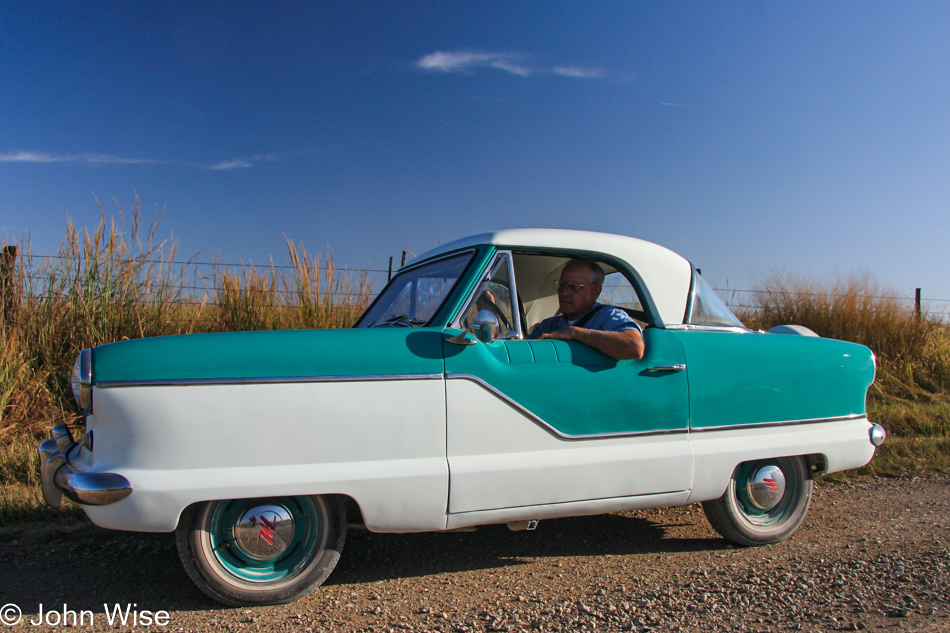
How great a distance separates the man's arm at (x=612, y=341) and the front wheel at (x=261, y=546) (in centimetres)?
128

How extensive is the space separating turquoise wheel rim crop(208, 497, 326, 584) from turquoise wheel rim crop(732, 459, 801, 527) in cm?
213

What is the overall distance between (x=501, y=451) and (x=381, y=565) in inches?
38.3

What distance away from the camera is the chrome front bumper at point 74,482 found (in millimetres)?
2238

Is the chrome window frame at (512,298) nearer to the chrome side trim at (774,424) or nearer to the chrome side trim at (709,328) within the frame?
the chrome side trim at (709,328)

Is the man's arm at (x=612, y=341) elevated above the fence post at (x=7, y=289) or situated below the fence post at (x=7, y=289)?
below

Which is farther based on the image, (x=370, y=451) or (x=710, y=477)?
(x=710, y=477)

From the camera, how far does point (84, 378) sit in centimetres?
232

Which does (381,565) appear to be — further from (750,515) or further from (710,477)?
(750,515)

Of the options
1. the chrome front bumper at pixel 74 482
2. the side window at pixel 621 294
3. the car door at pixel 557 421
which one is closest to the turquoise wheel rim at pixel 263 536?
the chrome front bumper at pixel 74 482

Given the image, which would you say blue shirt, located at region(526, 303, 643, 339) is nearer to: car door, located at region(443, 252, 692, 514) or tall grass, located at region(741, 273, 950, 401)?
car door, located at region(443, 252, 692, 514)

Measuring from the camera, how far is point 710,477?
295cm

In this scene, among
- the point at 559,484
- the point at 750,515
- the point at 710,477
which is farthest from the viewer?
the point at 750,515

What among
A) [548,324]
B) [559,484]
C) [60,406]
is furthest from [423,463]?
[60,406]

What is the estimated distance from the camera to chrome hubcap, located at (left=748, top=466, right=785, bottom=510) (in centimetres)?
321
